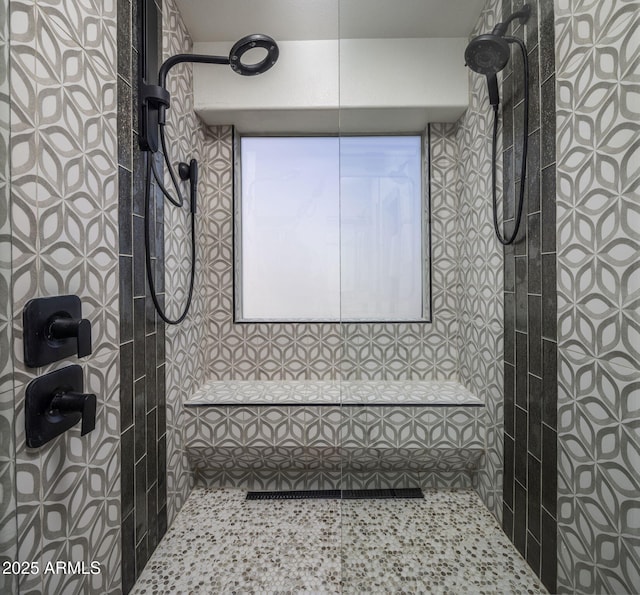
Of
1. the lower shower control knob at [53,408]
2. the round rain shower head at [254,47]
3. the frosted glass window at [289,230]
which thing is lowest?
the lower shower control knob at [53,408]

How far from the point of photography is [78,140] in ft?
2.44

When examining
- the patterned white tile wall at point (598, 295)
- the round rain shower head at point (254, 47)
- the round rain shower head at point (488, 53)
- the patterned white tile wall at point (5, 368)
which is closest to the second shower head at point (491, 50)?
the round rain shower head at point (488, 53)

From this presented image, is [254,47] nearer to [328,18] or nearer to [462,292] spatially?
[328,18]

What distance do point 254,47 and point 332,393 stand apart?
1.43m

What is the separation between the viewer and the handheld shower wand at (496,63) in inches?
29.9

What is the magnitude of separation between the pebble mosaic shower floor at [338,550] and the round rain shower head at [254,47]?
1455mm

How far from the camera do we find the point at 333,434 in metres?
1.38

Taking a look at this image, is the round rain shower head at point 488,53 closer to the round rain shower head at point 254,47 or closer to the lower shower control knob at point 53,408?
the round rain shower head at point 254,47

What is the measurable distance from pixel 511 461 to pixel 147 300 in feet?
4.09

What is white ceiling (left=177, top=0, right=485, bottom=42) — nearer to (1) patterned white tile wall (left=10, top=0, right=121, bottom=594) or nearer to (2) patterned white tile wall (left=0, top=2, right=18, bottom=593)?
(1) patterned white tile wall (left=10, top=0, right=121, bottom=594)

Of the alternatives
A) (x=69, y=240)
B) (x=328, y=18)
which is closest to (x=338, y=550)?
(x=69, y=240)

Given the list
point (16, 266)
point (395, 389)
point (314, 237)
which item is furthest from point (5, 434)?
point (314, 237)

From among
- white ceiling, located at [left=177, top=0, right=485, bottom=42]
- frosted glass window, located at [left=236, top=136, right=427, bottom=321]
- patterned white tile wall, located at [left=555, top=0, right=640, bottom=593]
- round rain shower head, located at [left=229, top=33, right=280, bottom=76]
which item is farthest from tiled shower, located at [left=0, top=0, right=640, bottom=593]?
frosted glass window, located at [left=236, top=136, right=427, bottom=321]

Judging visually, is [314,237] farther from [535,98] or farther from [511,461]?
[511,461]
